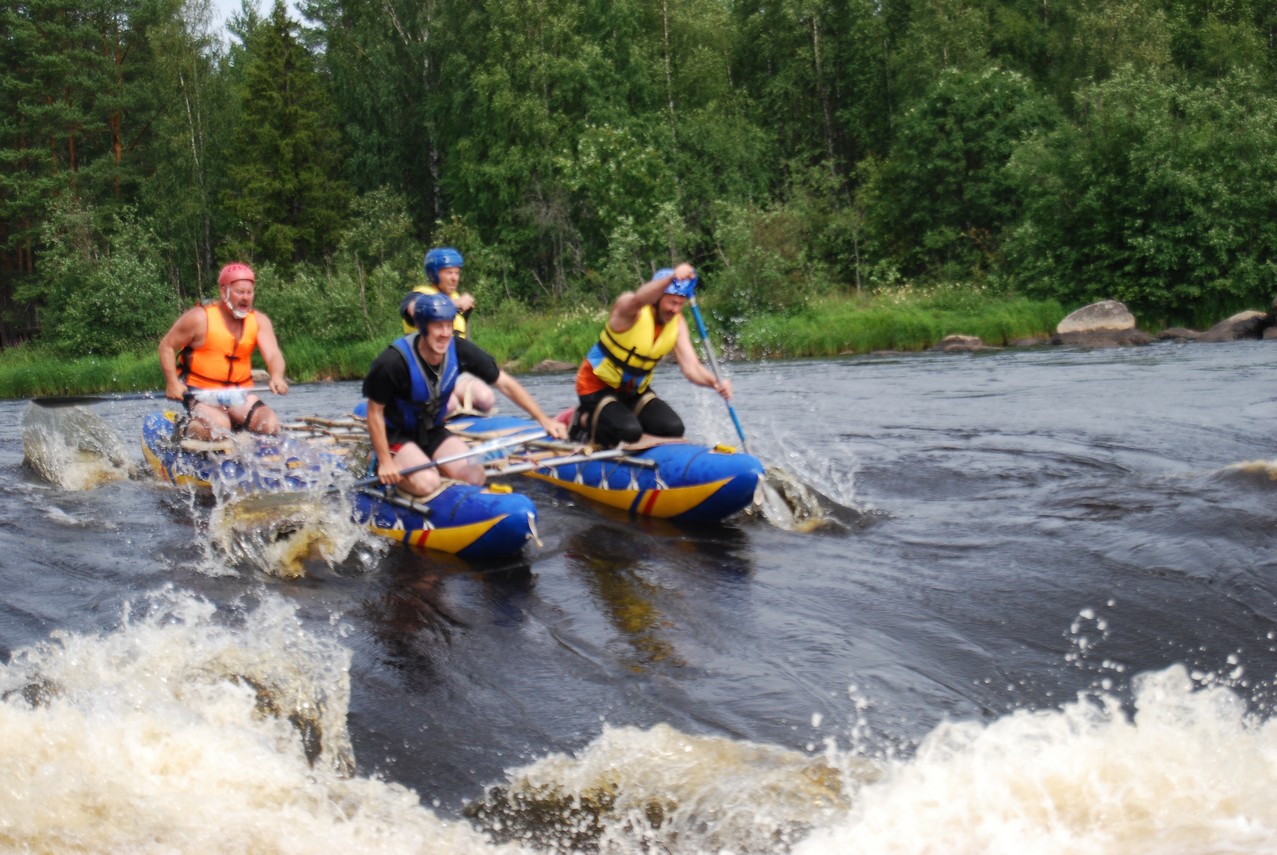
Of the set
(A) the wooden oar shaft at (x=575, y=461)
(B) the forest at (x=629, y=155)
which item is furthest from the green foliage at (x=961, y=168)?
(A) the wooden oar shaft at (x=575, y=461)

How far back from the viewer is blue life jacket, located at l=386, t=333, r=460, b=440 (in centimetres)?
728

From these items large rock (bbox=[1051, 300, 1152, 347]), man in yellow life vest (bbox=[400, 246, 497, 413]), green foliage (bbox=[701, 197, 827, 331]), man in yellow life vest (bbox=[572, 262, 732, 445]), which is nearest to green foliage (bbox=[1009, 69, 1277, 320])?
large rock (bbox=[1051, 300, 1152, 347])

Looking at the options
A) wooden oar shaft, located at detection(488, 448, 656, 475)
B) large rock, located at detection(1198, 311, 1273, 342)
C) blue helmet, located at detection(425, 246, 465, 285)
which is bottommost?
large rock, located at detection(1198, 311, 1273, 342)

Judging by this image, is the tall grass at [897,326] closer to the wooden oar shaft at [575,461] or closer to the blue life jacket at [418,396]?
the wooden oar shaft at [575,461]

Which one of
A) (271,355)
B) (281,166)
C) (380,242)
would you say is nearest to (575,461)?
(271,355)

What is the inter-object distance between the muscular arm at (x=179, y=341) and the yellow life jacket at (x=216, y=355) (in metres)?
0.05

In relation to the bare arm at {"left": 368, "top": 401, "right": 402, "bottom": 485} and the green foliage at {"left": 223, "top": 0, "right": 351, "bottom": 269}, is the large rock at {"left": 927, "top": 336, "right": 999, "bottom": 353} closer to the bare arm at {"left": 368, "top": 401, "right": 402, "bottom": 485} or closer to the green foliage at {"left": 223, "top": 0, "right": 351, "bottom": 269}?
the bare arm at {"left": 368, "top": 401, "right": 402, "bottom": 485}

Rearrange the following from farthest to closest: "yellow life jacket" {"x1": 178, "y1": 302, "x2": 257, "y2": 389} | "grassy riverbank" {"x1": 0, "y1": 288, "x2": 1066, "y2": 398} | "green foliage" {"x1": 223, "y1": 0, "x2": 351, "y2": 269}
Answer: "green foliage" {"x1": 223, "y1": 0, "x2": 351, "y2": 269} → "grassy riverbank" {"x1": 0, "y1": 288, "x2": 1066, "y2": 398} → "yellow life jacket" {"x1": 178, "y1": 302, "x2": 257, "y2": 389}

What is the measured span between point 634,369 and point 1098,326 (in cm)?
1772

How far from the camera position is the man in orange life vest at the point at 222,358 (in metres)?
9.38

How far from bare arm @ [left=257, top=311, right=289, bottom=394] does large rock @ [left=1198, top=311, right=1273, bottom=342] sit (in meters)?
17.9

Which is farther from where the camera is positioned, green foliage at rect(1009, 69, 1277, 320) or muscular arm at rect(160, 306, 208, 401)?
green foliage at rect(1009, 69, 1277, 320)

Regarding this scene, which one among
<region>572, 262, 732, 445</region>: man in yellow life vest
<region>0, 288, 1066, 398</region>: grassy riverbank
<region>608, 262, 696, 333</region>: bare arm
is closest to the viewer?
<region>608, 262, 696, 333</region>: bare arm

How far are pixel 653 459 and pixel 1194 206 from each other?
2011 cm
